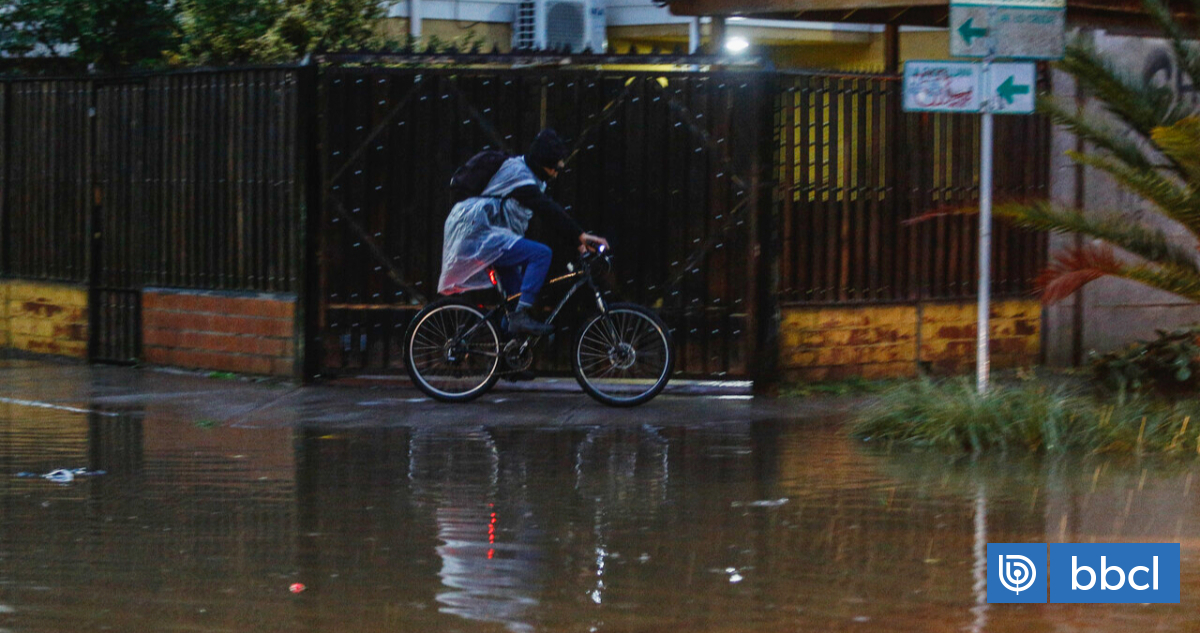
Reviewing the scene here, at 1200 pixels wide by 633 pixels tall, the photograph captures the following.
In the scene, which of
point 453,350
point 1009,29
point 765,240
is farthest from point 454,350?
point 1009,29

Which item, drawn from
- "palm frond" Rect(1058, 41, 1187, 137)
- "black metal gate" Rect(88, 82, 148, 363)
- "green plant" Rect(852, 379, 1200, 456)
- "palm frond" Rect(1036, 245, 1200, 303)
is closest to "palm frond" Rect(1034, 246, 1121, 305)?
"palm frond" Rect(1036, 245, 1200, 303)

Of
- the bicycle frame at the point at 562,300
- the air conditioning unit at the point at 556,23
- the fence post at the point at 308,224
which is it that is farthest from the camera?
the air conditioning unit at the point at 556,23

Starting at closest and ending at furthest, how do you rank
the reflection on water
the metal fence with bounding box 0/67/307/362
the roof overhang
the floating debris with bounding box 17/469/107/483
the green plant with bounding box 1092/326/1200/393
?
the reflection on water < the floating debris with bounding box 17/469/107/483 < the green plant with bounding box 1092/326/1200/393 < the metal fence with bounding box 0/67/307/362 < the roof overhang

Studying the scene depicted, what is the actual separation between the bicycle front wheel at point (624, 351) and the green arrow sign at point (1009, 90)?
249 cm

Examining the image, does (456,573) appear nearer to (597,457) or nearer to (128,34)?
(597,457)

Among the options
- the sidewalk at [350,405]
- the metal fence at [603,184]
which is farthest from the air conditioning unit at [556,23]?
the sidewalk at [350,405]

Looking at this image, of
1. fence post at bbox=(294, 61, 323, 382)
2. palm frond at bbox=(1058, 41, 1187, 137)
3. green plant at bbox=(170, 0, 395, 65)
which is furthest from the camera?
green plant at bbox=(170, 0, 395, 65)

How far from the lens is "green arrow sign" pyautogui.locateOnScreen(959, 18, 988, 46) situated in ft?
30.4

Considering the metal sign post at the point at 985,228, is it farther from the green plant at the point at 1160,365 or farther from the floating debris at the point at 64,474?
the floating debris at the point at 64,474

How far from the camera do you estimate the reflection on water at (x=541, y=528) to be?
17.4ft

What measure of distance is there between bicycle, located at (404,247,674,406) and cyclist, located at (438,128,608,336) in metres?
0.12

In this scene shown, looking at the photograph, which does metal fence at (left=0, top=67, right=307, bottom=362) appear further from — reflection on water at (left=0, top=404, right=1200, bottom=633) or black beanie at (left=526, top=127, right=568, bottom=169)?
reflection on water at (left=0, top=404, right=1200, bottom=633)

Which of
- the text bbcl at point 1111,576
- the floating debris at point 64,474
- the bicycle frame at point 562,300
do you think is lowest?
the text bbcl at point 1111,576

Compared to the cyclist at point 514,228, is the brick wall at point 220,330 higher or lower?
lower
